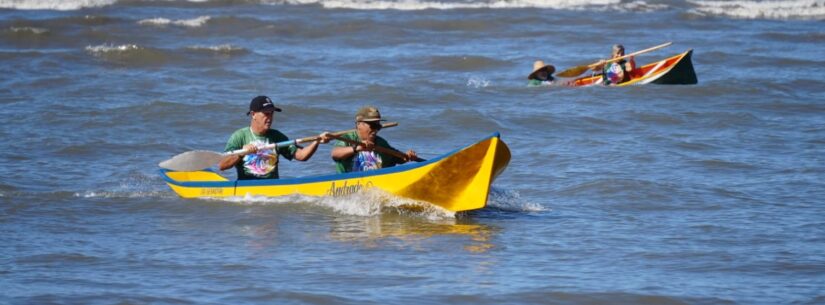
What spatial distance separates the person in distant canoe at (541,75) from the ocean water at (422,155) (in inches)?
11.9

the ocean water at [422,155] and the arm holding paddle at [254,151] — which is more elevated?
the arm holding paddle at [254,151]

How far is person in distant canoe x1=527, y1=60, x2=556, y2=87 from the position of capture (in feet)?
69.9

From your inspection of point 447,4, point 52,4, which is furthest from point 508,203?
point 52,4

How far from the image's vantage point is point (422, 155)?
50.5ft

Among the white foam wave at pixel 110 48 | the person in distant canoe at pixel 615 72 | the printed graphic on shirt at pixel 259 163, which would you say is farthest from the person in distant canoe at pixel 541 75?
the printed graphic on shirt at pixel 259 163

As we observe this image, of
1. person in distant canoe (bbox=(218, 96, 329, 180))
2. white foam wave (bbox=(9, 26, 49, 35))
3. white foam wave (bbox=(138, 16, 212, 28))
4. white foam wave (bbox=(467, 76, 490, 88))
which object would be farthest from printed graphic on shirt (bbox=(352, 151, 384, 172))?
white foam wave (bbox=(138, 16, 212, 28))

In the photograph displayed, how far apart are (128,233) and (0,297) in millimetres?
2374

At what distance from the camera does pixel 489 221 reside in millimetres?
11102

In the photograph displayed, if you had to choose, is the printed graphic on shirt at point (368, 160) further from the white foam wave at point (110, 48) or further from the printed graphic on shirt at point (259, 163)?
the white foam wave at point (110, 48)

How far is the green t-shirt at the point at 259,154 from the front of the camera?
37.2 ft

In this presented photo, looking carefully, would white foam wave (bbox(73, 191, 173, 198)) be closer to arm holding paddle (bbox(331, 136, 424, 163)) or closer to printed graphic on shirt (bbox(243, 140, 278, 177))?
printed graphic on shirt (bbox(243, 140, 278, 177))

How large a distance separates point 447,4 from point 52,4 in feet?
37.4

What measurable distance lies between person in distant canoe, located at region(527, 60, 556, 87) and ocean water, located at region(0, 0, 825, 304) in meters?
0.30

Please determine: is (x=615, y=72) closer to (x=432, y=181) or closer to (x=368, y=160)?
(x=368, y=160)
